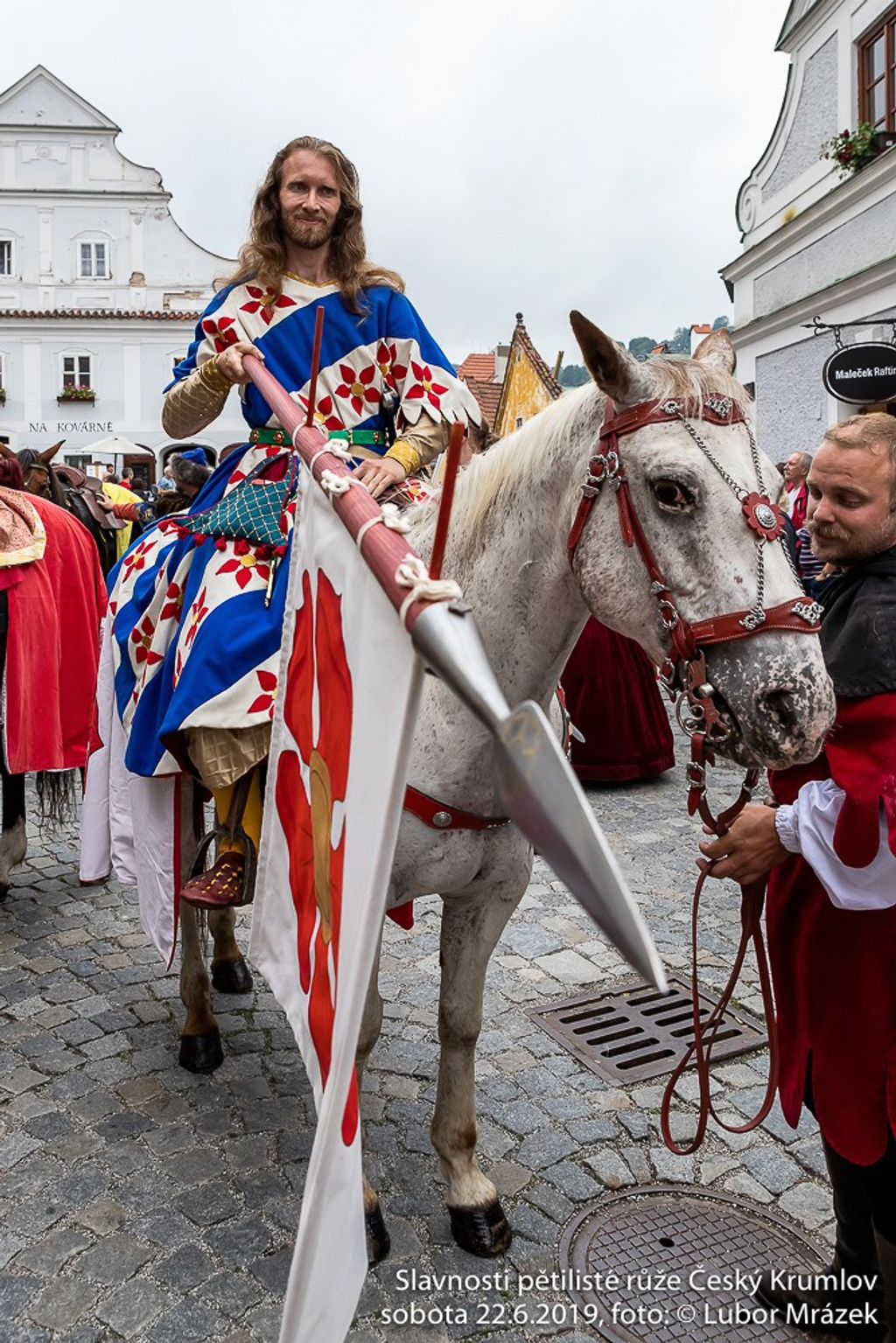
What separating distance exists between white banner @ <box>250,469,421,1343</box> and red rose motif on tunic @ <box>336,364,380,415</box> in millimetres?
1106

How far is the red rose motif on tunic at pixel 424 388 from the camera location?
2812 millimetres

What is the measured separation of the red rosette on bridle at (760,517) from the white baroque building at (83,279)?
1272 inches

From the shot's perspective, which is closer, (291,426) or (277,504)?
(291,426)

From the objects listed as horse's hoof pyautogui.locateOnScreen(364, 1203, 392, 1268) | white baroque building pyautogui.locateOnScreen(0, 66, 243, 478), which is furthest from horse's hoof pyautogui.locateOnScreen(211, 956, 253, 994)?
white baroque building pyautogui.locateOnScreen(0, 66, 243, 478)

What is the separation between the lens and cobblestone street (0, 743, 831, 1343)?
2.42 metres

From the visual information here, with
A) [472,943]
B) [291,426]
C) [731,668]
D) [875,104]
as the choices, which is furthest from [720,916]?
[875,104]

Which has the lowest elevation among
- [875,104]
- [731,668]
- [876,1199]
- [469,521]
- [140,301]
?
[876,1199]

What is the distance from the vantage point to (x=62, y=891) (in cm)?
513

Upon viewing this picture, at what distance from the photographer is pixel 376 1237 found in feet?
8.36

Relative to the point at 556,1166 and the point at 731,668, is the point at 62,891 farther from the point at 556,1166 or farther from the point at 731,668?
the point at 731,668

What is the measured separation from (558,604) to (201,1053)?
220 cm

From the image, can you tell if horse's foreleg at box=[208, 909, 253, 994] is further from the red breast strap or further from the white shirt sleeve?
the white shirt sleeve

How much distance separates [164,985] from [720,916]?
8.30 feet

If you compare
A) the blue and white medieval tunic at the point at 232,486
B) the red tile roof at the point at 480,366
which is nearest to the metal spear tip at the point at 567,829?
the blue and white medieval tunic at the point at 232,486
